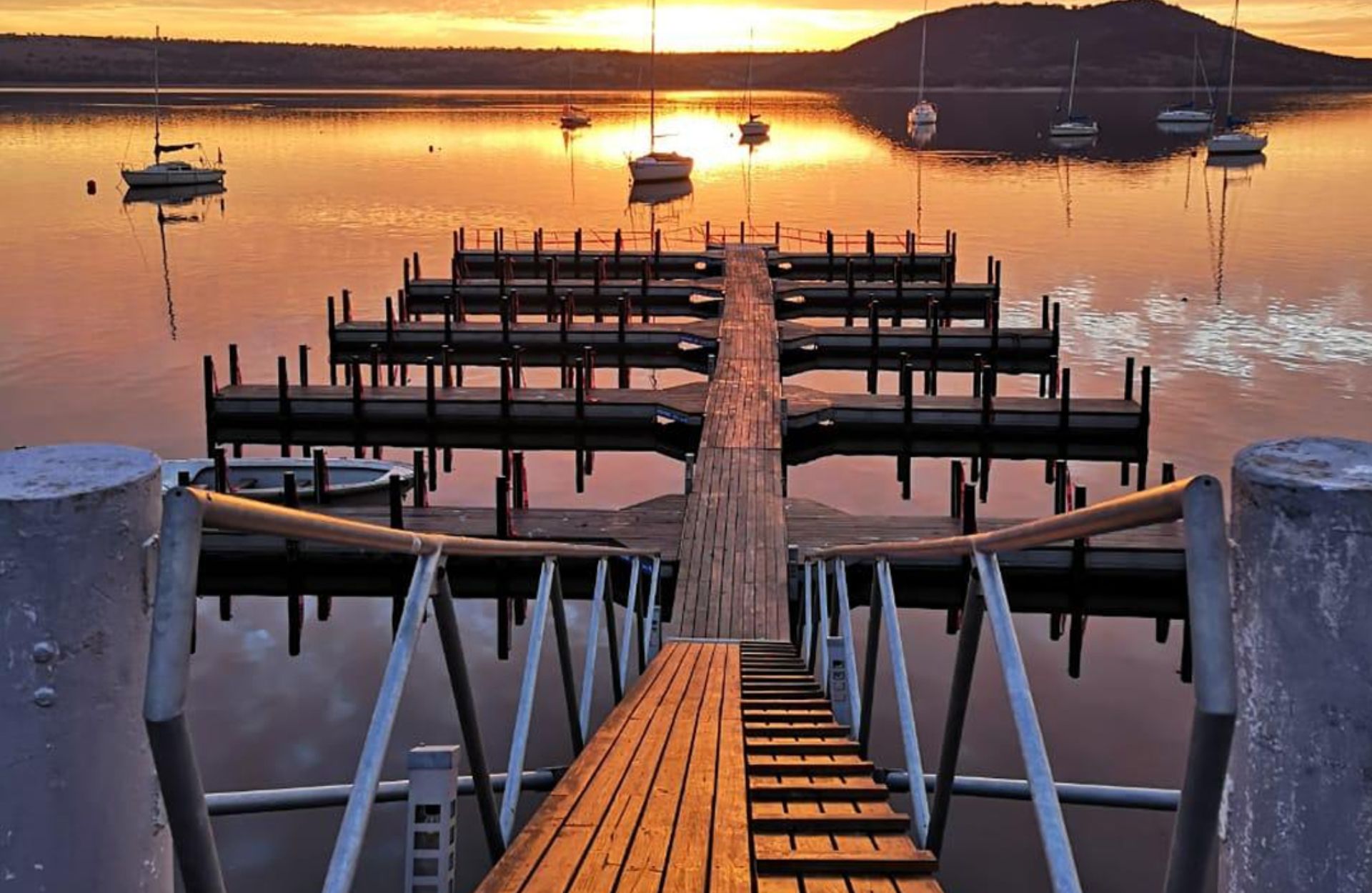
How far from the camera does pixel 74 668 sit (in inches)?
109

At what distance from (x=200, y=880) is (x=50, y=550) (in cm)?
77

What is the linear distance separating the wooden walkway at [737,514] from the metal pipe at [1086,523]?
9.62 meters

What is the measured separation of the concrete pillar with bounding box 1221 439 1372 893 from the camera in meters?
2.47

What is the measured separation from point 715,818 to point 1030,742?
1.80 metres

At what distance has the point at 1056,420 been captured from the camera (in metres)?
25.3

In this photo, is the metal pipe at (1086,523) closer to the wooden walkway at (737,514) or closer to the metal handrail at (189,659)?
the metal handrail at (189,659)

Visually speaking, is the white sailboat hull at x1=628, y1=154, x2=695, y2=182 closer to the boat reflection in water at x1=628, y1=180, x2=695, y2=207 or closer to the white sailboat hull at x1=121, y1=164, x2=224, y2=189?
the boat reflection in water at x1=628, y1=180, x2=695, y2=207

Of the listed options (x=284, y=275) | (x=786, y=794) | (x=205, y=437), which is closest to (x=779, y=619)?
(x=786, y=794)

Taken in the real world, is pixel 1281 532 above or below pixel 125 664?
above

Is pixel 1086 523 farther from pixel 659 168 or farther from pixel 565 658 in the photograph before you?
pixel 659 168

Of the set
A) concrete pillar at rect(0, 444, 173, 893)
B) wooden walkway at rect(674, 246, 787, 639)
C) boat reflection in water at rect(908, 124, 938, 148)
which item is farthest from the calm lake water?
boat reflection in water at rect(908, 124, 938, 148)

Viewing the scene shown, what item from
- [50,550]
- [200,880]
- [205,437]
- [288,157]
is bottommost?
[205,437]

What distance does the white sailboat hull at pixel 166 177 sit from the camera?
3502 inches

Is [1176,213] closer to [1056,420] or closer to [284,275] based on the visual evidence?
[284,275]
